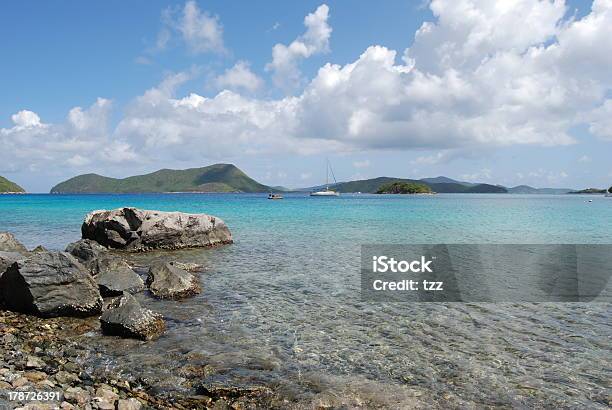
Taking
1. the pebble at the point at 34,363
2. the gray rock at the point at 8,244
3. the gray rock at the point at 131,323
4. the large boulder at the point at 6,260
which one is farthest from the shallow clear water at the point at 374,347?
the gray rock at the point at 8,244

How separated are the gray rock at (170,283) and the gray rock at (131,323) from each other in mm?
3845

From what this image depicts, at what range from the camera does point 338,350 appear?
36.0 feet

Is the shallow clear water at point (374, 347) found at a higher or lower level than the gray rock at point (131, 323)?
lower

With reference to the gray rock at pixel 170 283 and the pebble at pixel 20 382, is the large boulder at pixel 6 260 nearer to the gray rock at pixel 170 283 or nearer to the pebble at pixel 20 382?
the gray rock at pixel 170 283

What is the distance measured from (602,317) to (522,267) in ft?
28.7

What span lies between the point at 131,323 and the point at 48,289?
13.8ft

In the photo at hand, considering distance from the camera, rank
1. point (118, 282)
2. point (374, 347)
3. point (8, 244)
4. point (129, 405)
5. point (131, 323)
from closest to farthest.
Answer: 1. point (129, 405)
2. point (374, 347)
3. point (131, 323)
4. point (118, 282)
5. point (8, 244)

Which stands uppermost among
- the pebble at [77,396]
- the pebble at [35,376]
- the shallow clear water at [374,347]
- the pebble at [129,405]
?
the pebble at [35,376]

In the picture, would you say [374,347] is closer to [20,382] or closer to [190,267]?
[20,382]

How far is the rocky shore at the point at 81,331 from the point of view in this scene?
Result: 817 cm

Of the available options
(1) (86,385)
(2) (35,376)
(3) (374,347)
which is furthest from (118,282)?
(3) (374,347)

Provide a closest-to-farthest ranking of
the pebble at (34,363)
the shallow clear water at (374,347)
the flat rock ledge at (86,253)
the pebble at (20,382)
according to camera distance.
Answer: the pebble at (20,382)
the shallow clear water at (374,347)
the pebble at (34,363)
the flat rock ledge at (86,253)

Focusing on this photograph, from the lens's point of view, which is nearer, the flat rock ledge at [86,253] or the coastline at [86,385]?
the coastline at [86,385]

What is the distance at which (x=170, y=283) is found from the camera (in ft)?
55.9
